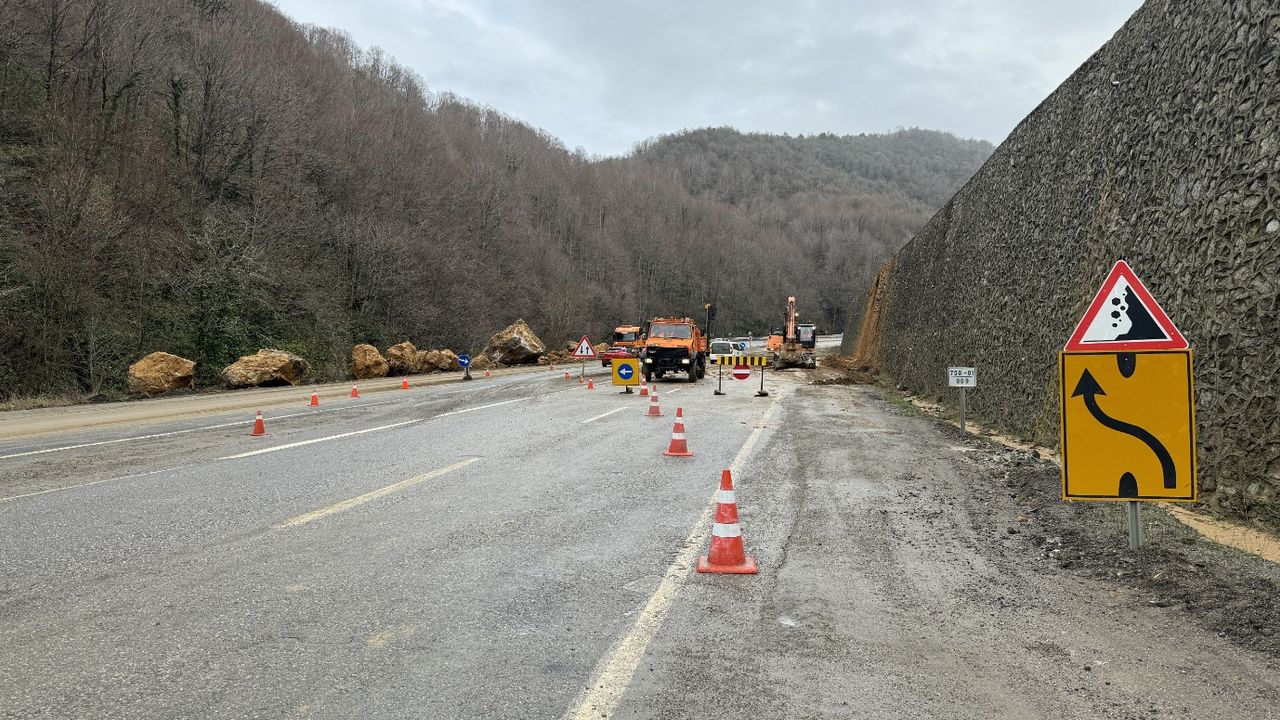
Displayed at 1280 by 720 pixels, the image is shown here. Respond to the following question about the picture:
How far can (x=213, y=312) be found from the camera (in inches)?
1148

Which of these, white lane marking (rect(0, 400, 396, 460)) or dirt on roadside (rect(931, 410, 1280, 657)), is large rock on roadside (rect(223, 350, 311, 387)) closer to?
white lane marking (rect(0, 400, 396, 460))

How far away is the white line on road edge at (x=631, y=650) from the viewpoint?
3.32 meters

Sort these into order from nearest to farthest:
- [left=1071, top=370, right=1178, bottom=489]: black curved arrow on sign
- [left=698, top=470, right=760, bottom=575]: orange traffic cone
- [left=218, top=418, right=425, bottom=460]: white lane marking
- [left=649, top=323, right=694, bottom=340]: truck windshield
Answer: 1. [left=698, top=470, right=760, bottom=575]: orange traffic cone
2. [left=1071, top=370, right=1178, bottom=489]: black curved arrow on sign
3. [left=218, top=418, right=425, bottom=460]: white lane marking
4. [left=649, top=323, right=694, bottom=340]: truck windshield

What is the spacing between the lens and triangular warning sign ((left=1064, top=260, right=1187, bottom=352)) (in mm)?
5605

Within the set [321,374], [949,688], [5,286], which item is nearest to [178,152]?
[321,374]

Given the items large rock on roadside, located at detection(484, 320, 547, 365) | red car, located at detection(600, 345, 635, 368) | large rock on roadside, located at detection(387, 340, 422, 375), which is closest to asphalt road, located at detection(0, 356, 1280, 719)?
red car, located at detection(600, 345, 635, 368)

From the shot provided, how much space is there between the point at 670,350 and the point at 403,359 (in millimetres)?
15120

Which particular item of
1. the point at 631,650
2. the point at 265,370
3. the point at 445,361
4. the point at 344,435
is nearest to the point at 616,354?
the point at 445,361

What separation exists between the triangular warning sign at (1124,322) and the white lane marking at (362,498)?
6775mm

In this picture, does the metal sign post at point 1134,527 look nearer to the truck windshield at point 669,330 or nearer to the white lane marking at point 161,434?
the white lane marking at point 161,434

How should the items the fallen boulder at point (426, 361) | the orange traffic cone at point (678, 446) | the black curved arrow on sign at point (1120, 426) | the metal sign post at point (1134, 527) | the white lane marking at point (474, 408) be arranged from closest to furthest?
1. the black curved arrow on sign at point (1120, 426)
2. the metal sign post at point (1134, 527)
3. the orange traffic cone at point (678, 446)
4. the white lane marking at point (474, 408)
5. the fallen boulder at point (426, 361)

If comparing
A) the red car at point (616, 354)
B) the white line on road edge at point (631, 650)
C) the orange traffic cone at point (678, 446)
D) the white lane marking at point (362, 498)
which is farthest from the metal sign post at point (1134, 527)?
the red car at point (616, 354)

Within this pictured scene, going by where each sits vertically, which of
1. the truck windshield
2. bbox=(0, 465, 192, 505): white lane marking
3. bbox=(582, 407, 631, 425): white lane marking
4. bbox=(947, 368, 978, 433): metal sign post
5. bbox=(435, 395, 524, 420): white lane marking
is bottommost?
bbox=(582, 407, 631, 425): white lane marking

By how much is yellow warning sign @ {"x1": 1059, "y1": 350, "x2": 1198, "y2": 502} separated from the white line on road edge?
3.19 m
